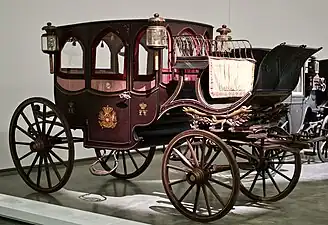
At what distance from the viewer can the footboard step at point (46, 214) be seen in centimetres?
404

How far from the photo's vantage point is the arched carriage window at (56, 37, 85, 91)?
16.7 ft

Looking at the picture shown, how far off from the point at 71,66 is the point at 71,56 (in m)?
0.11

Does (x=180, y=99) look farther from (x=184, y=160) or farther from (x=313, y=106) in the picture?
(x=313, y=106)

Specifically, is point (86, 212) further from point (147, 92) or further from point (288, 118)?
point (288, 118)

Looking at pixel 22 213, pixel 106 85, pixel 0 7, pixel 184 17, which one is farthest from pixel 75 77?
pixel 184 17

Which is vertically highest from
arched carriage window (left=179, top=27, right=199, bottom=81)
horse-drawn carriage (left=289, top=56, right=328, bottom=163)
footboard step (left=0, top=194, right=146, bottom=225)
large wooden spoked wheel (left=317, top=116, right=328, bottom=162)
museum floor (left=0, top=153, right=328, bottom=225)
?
arched carriage window (left=179, top=27, right=199, bottom=81)

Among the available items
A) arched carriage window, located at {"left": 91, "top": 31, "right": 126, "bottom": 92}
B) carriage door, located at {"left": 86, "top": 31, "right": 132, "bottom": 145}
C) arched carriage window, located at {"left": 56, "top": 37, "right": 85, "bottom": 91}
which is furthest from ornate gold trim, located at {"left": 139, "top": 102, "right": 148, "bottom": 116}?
arched carriage window, located at {"left": 56, "top": 37, "right": 85, "bottom": 91}

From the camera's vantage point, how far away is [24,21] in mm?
6793

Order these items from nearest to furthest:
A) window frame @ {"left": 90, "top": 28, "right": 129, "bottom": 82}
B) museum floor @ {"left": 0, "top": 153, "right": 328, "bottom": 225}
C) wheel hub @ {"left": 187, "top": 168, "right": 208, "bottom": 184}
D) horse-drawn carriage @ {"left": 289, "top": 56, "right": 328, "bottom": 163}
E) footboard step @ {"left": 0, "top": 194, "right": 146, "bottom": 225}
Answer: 1. footboard step @ {"left": 0, "top": 194, "right": 146, "bottom": 225}
2. wheel hub @ {"left": 187, "top": 168, "right": 208, "bottom": 184}
3. museum floor @ {"left": 0, "top": 153, "right": 328, "bottom": 225}
4. window frame @ {"left": 90, "top": 28, "right": 129, "bottom": 82}
5. horse-drawn carriage @ {"left": 289, "top": 56, "right": 328, "bottom": 163}

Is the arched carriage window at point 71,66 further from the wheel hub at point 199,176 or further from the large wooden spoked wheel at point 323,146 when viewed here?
the large wooden spoked wheel at point 323,146

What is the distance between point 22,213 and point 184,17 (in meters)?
5.11

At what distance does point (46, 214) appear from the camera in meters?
4.25

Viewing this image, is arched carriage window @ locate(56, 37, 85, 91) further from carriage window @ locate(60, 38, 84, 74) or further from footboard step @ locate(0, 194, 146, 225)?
footboard step @ locate(0, 194, 146, 225)

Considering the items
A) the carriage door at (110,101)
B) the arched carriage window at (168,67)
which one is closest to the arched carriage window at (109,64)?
the carriage door at (110,101)
